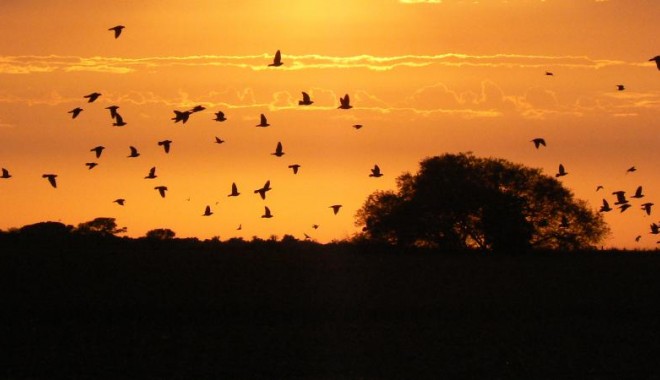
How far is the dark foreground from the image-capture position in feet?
128

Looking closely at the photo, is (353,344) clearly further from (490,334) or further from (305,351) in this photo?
(490,334)

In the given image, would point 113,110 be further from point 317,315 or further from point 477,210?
point 477,210

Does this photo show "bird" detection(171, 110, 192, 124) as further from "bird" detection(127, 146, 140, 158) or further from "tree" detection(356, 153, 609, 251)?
"tree" detection(356, 153, 609, 251)

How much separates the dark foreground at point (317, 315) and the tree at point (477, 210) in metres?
23.6

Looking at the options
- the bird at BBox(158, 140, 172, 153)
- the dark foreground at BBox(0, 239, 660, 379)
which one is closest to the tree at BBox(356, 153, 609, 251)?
the dark foreground at BBox(0, 239, 660, 379)

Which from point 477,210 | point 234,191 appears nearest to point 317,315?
point 234,191

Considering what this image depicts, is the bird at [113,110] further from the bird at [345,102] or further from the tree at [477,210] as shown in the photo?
the tree at [477,210]

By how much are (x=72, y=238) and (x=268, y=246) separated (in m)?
9.44

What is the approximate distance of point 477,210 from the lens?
91.2m

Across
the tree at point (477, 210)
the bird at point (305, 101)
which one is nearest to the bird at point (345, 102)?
the bird at point (305, 101)

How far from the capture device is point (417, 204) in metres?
94.1

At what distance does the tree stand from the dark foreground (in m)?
23.6

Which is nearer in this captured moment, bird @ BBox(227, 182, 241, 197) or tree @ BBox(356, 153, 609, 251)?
bird @ BBox(227, 182, 241, 197)

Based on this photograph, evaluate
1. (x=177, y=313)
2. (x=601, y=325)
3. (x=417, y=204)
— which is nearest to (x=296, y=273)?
(x=177, y=313)
